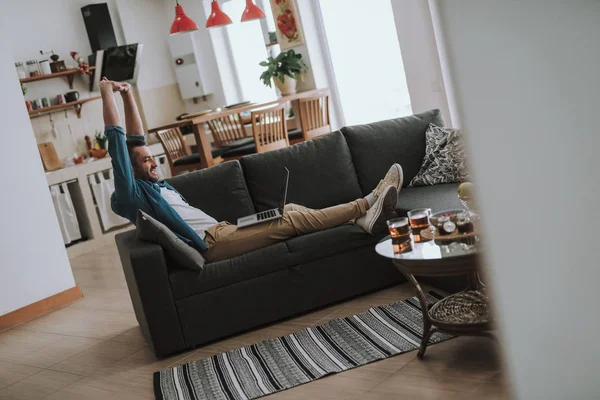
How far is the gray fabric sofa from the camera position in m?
3.39

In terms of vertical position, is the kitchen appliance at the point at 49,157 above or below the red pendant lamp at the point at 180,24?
below

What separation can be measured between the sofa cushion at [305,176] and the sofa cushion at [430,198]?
0.37 m

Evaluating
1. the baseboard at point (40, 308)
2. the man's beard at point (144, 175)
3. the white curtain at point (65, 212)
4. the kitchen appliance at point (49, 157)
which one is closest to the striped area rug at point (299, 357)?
the man's beard at point (144, 175)

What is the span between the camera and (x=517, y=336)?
0.41 m

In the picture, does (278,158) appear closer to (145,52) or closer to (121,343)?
(121,343)

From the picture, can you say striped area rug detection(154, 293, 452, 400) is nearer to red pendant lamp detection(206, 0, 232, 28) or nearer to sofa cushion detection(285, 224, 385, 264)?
sofa cushion detection(285, 224, 385, 264)

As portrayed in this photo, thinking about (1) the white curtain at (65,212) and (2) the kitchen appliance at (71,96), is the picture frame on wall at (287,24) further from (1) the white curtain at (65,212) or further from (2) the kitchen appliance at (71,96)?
(1) the white curtain at (65,212)

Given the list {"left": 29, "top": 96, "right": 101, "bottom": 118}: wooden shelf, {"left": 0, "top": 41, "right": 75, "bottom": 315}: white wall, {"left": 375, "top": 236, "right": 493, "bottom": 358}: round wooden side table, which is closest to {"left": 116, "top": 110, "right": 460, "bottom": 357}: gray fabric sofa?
{"left": 375, "top": 236, "right": 493, "bottom": 358}: round wooden side table

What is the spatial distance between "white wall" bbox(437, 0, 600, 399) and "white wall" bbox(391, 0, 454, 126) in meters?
5.02

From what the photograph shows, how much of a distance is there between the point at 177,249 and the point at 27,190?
2.05 meters

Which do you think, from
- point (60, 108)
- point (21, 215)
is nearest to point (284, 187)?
point (21, 215)

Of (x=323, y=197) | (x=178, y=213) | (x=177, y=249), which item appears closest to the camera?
(x=177, y=249)

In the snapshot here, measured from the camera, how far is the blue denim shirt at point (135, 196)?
3.46m

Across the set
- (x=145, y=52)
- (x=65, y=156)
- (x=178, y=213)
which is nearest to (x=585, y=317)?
(x=178, y=213)
